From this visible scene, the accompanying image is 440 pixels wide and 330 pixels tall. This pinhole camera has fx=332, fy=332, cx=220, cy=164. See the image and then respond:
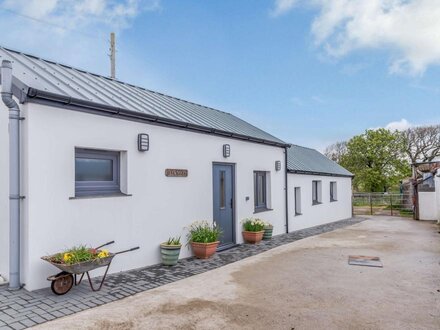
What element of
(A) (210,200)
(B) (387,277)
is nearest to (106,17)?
(A) (210,200)

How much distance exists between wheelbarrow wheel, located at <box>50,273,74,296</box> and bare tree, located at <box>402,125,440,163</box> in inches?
1136

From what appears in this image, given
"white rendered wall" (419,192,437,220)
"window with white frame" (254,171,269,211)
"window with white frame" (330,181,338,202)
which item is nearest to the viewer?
"window with white frame" (254,171,269,211)

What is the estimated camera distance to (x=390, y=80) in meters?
15.9

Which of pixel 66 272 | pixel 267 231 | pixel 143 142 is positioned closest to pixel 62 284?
pixel 66 272

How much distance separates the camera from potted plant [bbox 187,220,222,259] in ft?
23.7

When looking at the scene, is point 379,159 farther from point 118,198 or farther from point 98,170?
point 98,170

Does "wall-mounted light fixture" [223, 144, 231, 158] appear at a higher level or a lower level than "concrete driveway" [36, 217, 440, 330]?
higher

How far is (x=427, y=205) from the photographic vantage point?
16.1 metres

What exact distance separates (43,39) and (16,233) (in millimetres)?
9409

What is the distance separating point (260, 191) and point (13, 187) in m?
7.21

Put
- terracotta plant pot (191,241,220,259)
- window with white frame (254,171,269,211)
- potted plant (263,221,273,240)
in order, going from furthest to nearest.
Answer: window with white frame (254,171,269,211) < potted plant (263,221,273,240) < terracotta plant pot (191,241,220,259)

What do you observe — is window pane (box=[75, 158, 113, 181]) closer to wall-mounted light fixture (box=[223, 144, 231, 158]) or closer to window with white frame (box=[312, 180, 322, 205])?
wall-mounted light fixture (box=[223, 144, 231, 158])

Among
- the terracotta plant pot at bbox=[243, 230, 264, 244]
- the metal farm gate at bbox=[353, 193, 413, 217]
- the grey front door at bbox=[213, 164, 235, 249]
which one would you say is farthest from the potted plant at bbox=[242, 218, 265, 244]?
the metal farm gate at bbox=[353, 193, 413, 217]

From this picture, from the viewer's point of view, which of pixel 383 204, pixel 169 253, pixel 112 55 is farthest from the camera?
pixel 383 204
